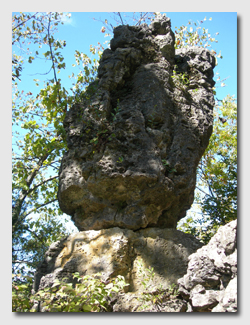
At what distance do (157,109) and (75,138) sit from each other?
44.0 inches

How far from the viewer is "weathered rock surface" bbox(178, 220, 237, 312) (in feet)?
8.89

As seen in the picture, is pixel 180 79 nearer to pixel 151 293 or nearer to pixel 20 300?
pixel 151 293

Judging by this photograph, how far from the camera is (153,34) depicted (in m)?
4.90

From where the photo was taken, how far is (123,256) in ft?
10.7

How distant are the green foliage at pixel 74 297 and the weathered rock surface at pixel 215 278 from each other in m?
0.63

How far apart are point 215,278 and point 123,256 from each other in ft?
3.13

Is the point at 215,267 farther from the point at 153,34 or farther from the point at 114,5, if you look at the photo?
the point at 153,34

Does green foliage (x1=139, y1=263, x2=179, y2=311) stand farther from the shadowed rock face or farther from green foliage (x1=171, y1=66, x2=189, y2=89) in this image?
green foliage (x1=171, y1=66, x2=189, y2=89)

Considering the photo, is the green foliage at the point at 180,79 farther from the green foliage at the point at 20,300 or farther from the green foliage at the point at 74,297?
the green foliage at the point at 20,300

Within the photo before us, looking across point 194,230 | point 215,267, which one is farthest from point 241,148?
point 194,230

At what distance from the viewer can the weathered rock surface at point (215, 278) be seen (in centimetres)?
271

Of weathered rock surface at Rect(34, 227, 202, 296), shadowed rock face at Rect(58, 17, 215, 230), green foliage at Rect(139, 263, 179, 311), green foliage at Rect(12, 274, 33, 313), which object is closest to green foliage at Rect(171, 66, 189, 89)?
shadowed rock face at Rect(58, 17, 215, 230)

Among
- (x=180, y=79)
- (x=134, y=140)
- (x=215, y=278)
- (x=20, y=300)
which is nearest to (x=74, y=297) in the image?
(x=20, y=300)

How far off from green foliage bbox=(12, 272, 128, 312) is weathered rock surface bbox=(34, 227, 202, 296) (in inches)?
9.1
